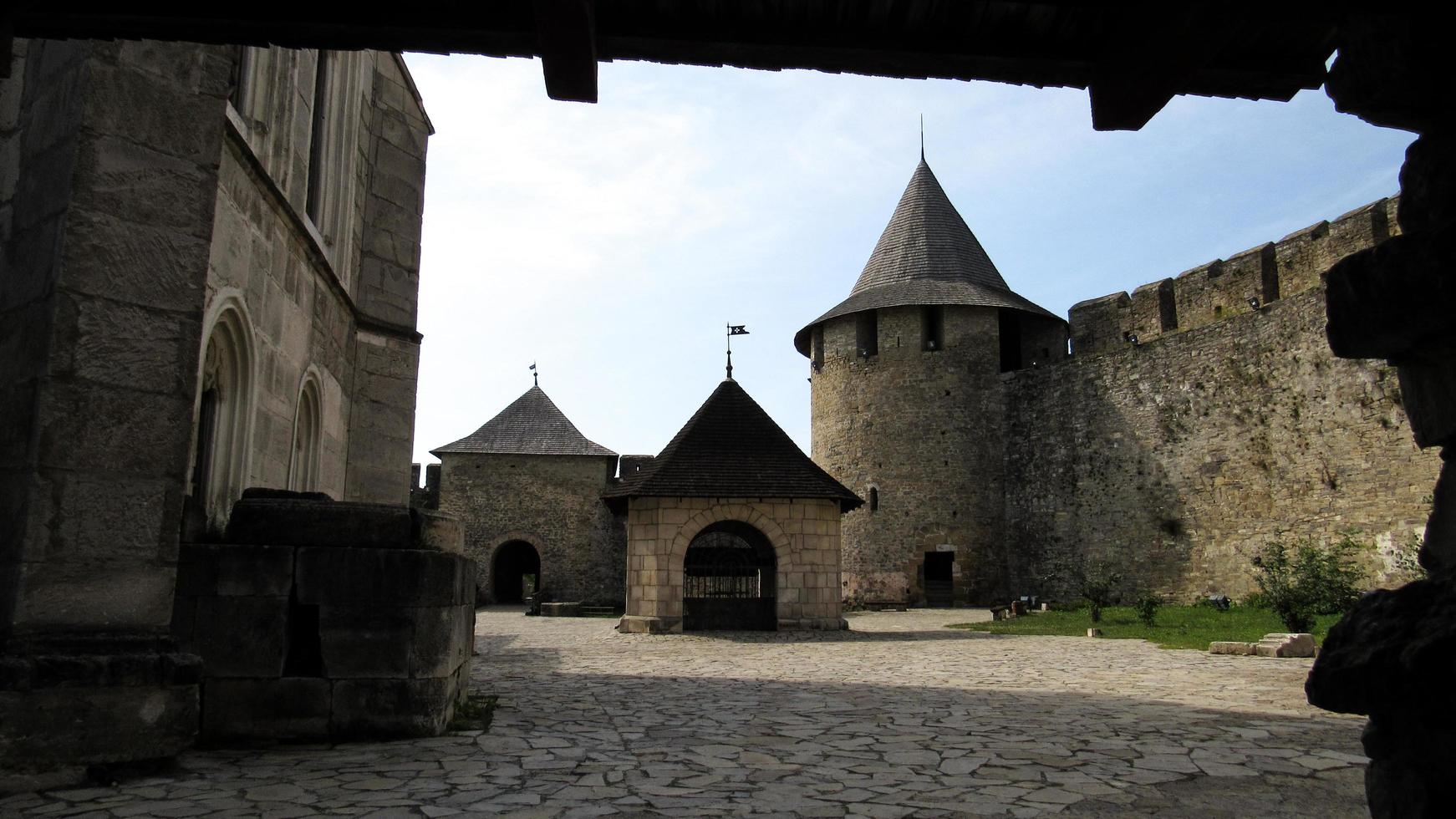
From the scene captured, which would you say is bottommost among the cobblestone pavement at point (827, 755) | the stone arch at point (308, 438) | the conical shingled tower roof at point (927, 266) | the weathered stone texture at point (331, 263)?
the cobblestone pavement at point (827, 755)

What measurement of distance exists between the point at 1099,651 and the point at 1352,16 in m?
10.0

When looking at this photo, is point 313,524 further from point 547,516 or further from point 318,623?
point 547,516

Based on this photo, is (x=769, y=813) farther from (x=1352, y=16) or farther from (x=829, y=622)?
(x=829, y=622)

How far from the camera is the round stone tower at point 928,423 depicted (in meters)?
26.3

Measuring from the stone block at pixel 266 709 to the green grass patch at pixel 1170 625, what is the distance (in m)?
10.1

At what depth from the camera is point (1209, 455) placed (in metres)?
20.8

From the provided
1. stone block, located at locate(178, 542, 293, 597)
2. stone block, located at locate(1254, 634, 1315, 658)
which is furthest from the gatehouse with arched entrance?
stone block, located at locate(178, 542, 293, 597)

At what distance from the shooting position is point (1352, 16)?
2.57 meters

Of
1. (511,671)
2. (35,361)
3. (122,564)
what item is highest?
(35,361)

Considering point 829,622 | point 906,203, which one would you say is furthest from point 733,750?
point 906,203

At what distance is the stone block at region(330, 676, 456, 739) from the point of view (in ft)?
17.4

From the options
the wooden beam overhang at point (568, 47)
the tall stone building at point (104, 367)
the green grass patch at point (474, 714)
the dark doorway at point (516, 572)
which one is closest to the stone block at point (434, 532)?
the green grass patch at point (474, 714)

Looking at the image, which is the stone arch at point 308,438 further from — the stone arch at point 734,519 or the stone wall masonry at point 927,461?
the stone wall masonry at point 927,461

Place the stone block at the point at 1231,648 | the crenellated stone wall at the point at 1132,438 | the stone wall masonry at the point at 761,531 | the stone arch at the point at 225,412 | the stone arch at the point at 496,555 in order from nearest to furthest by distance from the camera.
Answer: the stone arch at the point at 225,412
the stone block at the point at 1231,648
the stone wall masonry at the point at 761,531
the crenellated stone wall at the point at 1132,438
the stone arch at the point at 496,555
